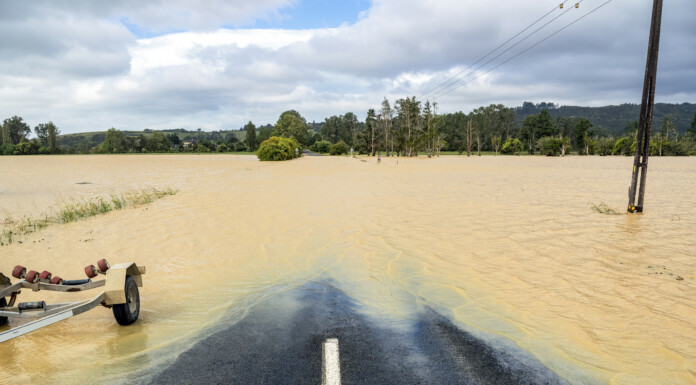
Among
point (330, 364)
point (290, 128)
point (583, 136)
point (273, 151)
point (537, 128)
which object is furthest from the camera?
point (290, 128)

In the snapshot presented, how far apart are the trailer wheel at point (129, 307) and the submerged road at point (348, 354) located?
3.73 feet

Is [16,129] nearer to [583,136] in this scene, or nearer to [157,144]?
[157,144]

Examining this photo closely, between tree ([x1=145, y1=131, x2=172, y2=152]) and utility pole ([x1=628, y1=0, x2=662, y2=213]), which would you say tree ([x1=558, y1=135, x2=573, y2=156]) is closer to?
utility pole ([x1=628, y1=0, x2=662, y2=213])

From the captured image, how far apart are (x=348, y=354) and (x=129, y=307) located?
295 centimetres

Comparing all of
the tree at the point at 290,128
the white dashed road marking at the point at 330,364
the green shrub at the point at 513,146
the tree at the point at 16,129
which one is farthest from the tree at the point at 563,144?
the tree at the point at 16,129

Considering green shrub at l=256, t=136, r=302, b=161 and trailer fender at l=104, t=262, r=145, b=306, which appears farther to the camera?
green shrub at l=256, t=136, r=302, b=161

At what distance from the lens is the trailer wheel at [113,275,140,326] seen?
188 inches

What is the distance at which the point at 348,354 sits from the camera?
4145mm

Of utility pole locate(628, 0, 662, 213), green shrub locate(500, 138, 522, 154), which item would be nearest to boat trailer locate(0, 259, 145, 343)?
utility pole locate(628, 0, 662, 213)

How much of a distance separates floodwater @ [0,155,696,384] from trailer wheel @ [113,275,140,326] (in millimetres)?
121

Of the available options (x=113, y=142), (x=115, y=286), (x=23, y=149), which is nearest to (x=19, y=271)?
(x=115, y=286)

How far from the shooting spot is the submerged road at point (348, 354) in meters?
3.70

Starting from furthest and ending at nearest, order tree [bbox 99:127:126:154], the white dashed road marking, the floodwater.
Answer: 1. tree [bbox 99:127:126:154]
2. the floodwater
3. the white dashed road marking

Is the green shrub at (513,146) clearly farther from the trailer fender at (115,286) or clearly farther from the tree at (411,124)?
the trailer fender at (115,286)
